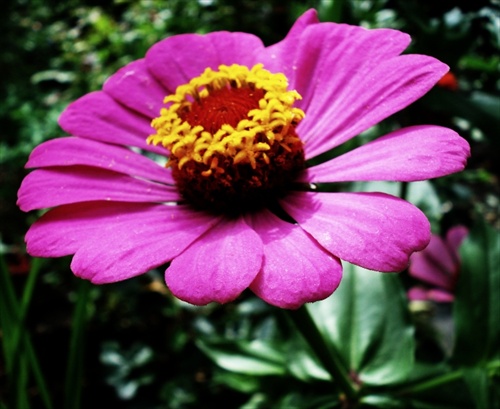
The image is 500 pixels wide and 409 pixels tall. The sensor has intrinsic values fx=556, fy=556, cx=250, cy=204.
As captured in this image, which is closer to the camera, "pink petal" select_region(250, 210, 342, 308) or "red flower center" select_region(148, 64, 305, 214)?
"pink petal" select_region(250, 210, 342, 308)

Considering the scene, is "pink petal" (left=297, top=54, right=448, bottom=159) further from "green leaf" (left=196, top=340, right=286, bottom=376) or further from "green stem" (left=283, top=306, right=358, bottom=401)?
"green leaf" (left=196, top=340, right=286, bottom=376)

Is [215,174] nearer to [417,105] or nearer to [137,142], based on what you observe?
[137,142]

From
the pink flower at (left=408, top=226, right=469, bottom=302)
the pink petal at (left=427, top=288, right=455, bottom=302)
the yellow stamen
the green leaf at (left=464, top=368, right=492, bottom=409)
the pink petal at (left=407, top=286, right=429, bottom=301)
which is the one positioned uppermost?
the yellow stamen

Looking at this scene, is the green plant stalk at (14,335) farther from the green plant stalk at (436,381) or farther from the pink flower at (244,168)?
the green plant stalk at (436,381)

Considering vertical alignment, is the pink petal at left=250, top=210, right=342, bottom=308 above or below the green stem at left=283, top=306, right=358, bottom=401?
above

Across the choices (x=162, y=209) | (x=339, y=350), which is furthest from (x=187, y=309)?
(x=162, y=209)

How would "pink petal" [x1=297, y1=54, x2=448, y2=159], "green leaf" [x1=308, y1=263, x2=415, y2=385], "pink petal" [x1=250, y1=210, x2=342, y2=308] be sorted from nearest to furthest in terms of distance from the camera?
"pink petal" [x1=250, y1=210, x2=342, y2=308]
"pink petal" [x1=297, y1=54, x2=448, y2=159]
"green leaf" [x1=308, y1=263, x2=415, y2=385]

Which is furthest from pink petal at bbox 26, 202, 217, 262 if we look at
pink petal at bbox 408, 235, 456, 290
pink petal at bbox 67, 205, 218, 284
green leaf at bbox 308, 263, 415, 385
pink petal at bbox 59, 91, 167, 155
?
pink petal at bbox 408, 235, 456, 290

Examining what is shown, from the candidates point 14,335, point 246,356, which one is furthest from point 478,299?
point 14,335
